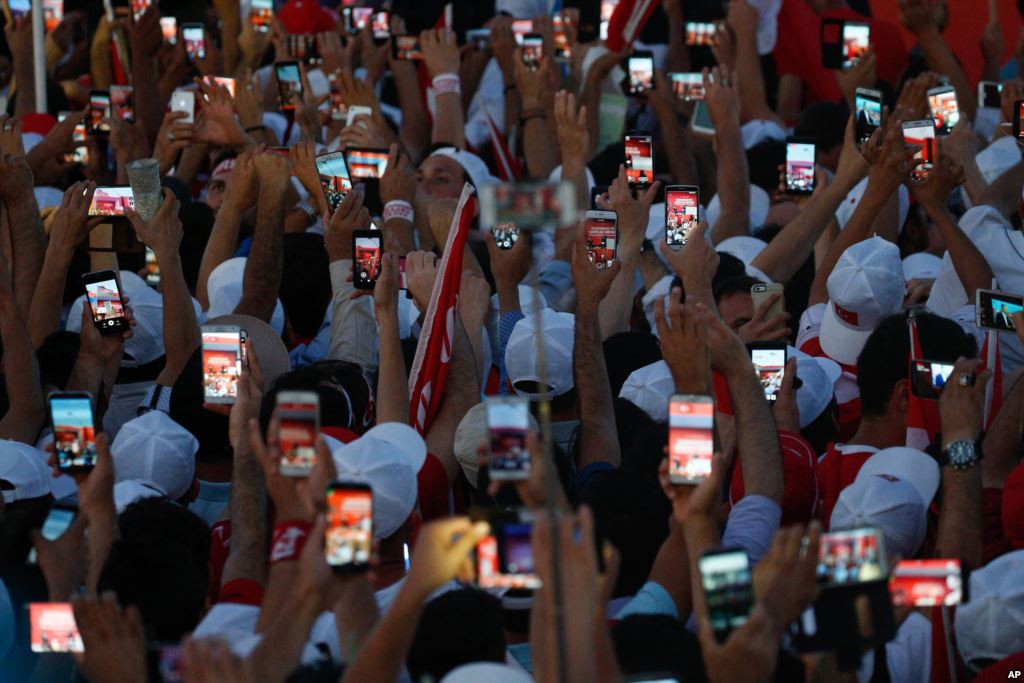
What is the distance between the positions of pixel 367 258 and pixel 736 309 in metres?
1.44

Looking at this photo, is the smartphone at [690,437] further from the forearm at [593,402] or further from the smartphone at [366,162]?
the smartphone at [366,162]

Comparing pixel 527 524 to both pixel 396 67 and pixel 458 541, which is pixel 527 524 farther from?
pixel 396 67

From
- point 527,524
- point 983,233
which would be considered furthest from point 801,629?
point 983,233

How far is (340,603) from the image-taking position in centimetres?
337

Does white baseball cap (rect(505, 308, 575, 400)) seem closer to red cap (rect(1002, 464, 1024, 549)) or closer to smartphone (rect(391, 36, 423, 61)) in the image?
red cap (rect(1002, 464, 1024, 549))

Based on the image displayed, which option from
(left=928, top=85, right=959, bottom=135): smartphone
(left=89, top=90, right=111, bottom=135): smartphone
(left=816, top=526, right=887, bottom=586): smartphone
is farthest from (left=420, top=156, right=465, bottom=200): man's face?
(left=816, top=526, right=887, bottom=586): smartphone

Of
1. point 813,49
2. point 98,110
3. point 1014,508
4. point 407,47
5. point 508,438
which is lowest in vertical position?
point 1014,508

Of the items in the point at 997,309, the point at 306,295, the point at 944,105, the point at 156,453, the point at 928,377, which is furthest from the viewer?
the point at 944,105

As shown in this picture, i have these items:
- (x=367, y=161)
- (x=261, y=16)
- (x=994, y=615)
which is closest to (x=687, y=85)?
(x=367, y=161)

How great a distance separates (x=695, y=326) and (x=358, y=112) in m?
3.62

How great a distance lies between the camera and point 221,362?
15.2 ft

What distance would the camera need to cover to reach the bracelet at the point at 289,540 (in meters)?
3.47

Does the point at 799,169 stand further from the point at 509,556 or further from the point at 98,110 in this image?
the point at 509,556

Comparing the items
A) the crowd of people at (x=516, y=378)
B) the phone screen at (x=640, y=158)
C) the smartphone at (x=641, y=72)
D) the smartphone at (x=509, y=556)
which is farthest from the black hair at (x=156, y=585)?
the smartphone at (x=641, y=72)
